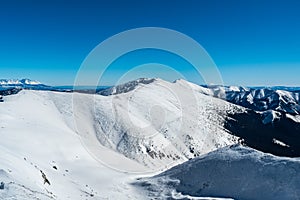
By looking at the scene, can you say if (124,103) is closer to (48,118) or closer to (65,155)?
(48,118)

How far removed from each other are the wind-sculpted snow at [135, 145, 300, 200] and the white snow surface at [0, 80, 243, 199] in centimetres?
325

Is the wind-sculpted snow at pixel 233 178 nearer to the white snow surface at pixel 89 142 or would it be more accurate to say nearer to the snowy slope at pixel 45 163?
the white snow surface at pixel 89 142

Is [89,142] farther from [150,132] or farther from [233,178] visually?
[233,178]

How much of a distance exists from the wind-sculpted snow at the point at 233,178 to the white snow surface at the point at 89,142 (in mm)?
3249

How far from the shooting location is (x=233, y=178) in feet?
90.6

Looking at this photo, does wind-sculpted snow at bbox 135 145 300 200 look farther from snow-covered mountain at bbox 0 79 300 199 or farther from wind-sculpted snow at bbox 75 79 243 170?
wind-sculpted snow at bbox 75 79 243 170

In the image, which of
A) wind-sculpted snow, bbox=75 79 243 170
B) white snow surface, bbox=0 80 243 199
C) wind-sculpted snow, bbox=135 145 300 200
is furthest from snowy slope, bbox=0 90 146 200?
wind-sculpted snow, bbox=75 79 243 170

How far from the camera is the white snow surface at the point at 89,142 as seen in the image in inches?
986

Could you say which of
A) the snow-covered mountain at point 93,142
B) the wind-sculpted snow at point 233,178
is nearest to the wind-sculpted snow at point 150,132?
the snow-covered mountain at point 93,142

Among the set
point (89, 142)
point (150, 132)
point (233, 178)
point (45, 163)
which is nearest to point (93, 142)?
point (89, 142)

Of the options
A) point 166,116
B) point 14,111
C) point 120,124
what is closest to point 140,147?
point 120,124

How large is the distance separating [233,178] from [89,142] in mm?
32157

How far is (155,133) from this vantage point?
2936 inches

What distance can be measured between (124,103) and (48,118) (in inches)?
1363
